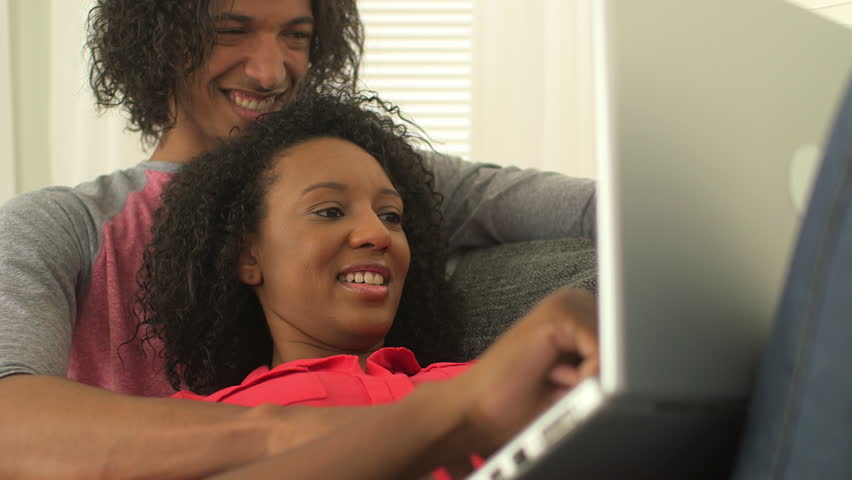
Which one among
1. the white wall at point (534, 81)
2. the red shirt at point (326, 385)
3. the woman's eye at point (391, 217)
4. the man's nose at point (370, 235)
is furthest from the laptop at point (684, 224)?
the white wall at point (534, 81)

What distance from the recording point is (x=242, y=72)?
1.74m

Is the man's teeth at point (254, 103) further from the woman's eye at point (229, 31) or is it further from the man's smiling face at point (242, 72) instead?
the woman's eye at point (229, 31)

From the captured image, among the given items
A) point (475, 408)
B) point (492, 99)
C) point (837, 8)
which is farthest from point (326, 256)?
point (837, 8)

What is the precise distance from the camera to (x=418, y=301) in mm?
1612

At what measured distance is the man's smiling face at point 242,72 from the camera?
5.62 ft

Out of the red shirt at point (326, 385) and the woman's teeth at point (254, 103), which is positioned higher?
the woman's teeth at point (254, 103)

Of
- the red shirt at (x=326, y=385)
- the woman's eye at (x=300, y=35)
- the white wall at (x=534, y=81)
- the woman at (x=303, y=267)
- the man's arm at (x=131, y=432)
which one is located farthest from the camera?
the white wall at (x=534, y=81)

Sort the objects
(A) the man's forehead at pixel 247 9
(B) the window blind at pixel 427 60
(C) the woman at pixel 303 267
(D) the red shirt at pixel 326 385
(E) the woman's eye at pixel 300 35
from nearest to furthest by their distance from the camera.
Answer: (D) the red shirt at pixel 326 385
(C) the woman at pixel 303 267
(A) the man's forehead at pixel 247 9
(E) the woman's eye at pixel 300 35
(B) the window blind at pixel 427 60

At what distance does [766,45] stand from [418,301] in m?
1.01

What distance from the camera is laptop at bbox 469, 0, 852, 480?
535 mm

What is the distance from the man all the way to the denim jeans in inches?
17.3

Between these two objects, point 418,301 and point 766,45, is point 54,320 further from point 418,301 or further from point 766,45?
point 766,45

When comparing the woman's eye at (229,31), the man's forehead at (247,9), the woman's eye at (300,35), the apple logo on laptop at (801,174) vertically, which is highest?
the man's forehead at (247,9)

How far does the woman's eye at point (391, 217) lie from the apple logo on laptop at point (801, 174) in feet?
2.68
